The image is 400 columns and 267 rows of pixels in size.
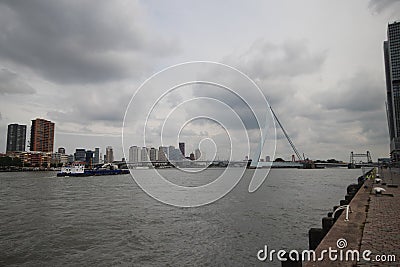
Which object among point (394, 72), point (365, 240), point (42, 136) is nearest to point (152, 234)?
point (365, 240)

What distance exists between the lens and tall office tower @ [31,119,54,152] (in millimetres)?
147988

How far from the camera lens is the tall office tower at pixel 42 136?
147988 millimetres

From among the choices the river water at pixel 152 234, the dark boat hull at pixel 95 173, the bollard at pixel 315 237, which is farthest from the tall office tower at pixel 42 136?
the bollard at pixel 315 237

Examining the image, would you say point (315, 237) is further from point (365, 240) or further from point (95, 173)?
point (95, 173)

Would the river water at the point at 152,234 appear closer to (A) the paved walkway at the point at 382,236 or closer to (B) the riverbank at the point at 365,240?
(B) the riverbank at the point at 365,240

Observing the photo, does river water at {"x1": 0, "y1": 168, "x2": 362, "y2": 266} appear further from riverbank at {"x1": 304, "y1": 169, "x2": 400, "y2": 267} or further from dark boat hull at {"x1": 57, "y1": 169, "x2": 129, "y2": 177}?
dark boat hull at {"x1": 57, "y1": 169, "x2": 129, "y2": 177}

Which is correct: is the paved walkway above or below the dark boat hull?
above

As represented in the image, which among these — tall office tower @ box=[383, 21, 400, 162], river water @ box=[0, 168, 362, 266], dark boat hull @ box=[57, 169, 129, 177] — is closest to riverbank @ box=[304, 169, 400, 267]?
river water @ box=[0, 168, 362, 266]

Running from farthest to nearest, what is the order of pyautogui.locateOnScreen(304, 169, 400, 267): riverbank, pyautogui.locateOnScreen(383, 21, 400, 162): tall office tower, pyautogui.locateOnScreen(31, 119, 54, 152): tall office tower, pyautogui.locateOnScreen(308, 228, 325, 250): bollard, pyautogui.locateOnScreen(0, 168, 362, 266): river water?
pyautogui.locateOnScreen(31, 119, 54, 152): tall office tower, pyautogui.locateOnScreen(383, 21, 400, 162): tall office tower, pyautogui.locateOnScreen(0, 168, 362, 266): river water, pyautogui.locateOnScreen(308, 228, 325, 250): bollard, pyautogui.locateOnScreen(304, 169, 400, 267): riverbank

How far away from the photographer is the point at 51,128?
158 m

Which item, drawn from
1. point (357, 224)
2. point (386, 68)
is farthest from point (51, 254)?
point (386, 68)

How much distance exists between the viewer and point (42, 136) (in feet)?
503

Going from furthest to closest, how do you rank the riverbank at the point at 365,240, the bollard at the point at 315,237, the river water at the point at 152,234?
the river water at the point at 152,234, the bollard at the point at 315,237, the riverbank at the point at 365,240

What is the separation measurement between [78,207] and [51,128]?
503ft
